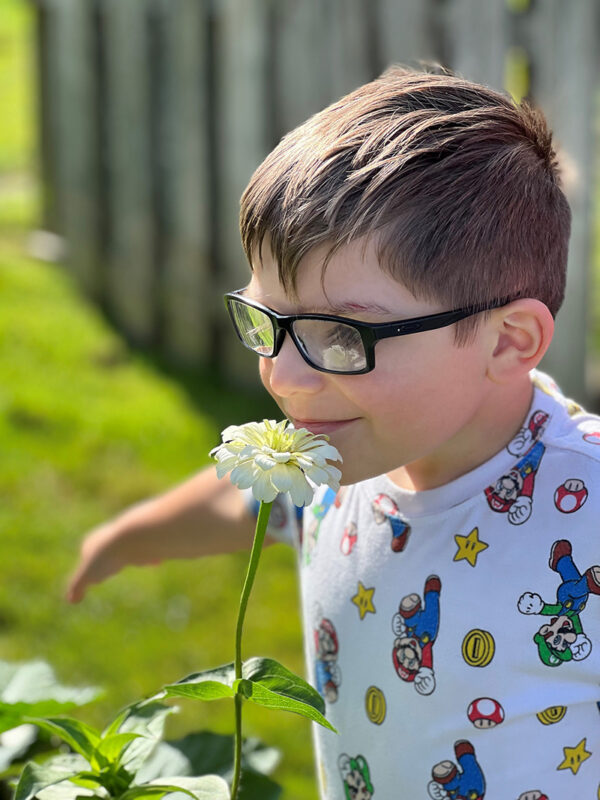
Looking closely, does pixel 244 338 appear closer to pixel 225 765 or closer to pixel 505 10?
pixel 225 765

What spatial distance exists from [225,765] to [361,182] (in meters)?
0.76

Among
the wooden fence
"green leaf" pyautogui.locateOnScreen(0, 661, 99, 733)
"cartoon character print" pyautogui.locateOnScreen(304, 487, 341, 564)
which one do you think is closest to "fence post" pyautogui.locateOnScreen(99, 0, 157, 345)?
the wooden fence

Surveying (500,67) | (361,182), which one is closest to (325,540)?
(361,182)

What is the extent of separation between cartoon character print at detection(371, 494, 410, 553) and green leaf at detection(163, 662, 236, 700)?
0.38 meters

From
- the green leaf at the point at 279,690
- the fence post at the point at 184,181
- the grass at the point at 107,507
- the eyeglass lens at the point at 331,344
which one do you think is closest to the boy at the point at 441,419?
the eyeglass lens at the point at 331,344

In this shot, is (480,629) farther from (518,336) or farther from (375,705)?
(518,336)

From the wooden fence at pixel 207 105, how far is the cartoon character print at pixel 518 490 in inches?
91.9

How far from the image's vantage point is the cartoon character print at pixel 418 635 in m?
1.41

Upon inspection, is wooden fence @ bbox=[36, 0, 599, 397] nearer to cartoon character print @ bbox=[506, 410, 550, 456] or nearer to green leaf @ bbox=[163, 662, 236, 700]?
cartoon character print @ bbox=[506, 410, 550, 456]

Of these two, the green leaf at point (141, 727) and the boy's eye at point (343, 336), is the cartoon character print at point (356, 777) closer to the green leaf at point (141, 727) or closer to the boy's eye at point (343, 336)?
the green leaf at point (141, 727)

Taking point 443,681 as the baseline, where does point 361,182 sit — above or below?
above

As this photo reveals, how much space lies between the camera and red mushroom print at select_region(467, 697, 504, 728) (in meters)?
1.37

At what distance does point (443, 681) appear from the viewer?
4.58ft

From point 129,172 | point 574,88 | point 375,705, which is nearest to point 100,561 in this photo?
point 375,705
